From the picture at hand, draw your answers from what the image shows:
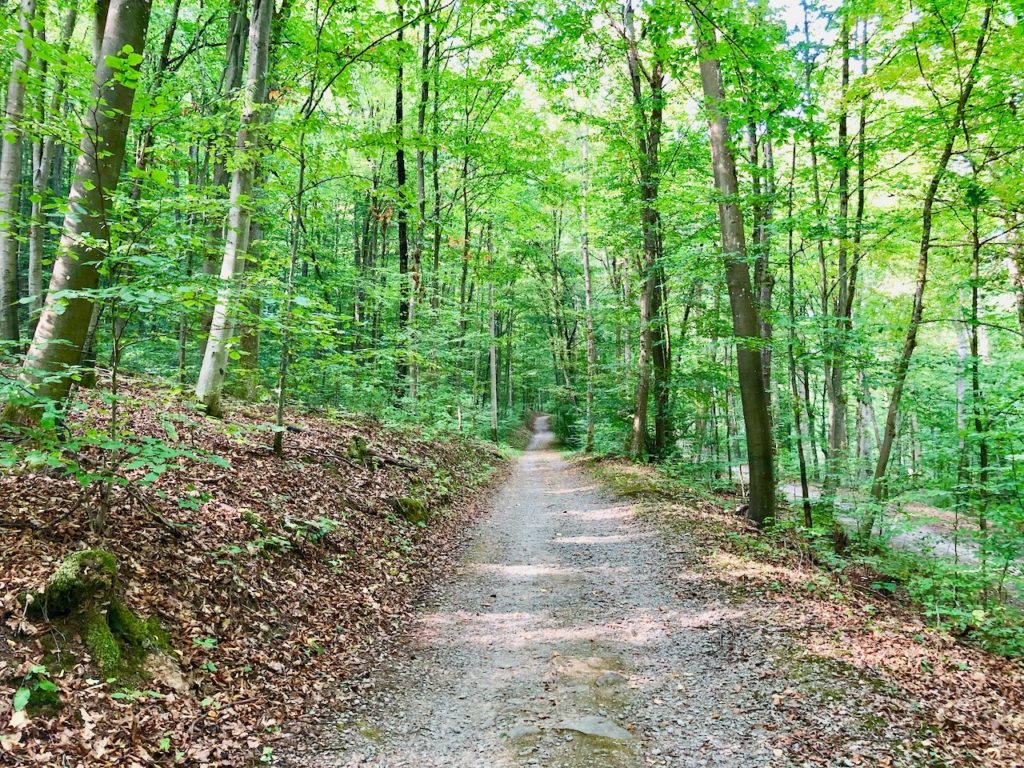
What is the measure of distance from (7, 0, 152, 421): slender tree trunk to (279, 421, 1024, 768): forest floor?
3866 millimetres

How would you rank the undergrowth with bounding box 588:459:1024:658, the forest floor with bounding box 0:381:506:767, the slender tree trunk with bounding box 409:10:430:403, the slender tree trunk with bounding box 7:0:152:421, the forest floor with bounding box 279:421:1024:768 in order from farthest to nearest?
the slender tree trunk with bounding box 409:10:430:403 → the undergrowth with bounding box 588:459:1024:658 → the slender tree trunk with bounding box 7:0:152:421 → the forest floor with bounding box 279:421:1024:768 → the forest floor with bounding box 0:381:506:767

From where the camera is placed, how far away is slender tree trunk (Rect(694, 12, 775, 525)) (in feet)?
31.5

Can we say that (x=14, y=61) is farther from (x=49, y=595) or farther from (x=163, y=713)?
(x=163, y=713)

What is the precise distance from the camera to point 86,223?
Result: 5.02 m

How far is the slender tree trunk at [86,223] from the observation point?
471 centimetres

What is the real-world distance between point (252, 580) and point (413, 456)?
711cm

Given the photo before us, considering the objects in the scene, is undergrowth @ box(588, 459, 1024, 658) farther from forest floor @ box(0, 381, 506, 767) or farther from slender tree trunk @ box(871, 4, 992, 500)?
forest floor @ box(0, 381, 506, 767)

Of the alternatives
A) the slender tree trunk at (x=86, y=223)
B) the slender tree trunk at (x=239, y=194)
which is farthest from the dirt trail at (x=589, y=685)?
the slender tree trunk at (x=239, y=194)

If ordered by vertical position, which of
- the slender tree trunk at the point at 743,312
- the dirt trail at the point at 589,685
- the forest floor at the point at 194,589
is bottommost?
the dirt trail at the point at 589,685

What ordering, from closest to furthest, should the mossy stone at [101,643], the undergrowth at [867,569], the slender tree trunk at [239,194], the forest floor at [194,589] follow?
the forest floor at [194,589] < the mossy stone at [101,643] < the undergrowth at [867,569] < the slender tree trunk at [239,194]

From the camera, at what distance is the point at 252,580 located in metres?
5.26

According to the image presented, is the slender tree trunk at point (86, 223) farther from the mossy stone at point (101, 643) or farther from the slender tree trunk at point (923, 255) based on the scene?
the slender tree trunk at point (923, 255)

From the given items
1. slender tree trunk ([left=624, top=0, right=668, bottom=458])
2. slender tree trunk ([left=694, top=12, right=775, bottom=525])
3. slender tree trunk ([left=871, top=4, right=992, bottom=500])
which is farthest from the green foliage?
slender tree trunk ([left=624, top=0, right=668, bottom=458])

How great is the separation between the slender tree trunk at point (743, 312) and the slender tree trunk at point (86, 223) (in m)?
8.54
